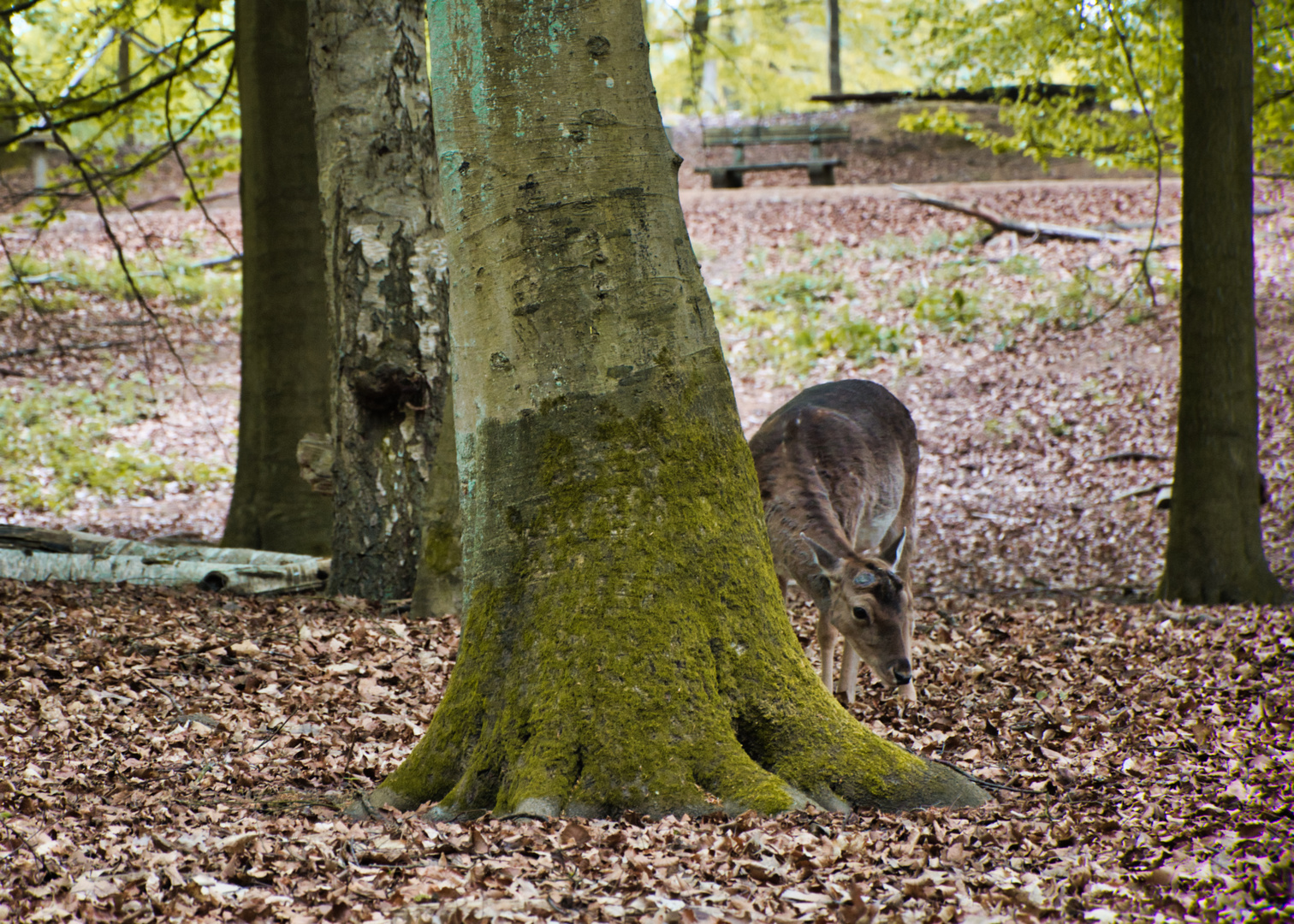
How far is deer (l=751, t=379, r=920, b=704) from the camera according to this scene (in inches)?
237

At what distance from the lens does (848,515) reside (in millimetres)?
7137

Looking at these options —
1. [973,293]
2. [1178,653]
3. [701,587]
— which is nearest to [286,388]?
[701,587]

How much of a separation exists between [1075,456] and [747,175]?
17.8 meters

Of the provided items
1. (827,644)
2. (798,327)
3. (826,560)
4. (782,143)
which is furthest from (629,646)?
(782,143)

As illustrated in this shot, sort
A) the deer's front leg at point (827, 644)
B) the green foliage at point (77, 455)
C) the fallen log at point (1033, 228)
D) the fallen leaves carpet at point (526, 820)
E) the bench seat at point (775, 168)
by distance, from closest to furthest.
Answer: the fallen leaves carpet at point (526, 820)
the deer's front leg at point (827, 644)
the green foliage at point (77, 455)
the fallen log at point (1033, 228)
the bench seat at point (775, 168)

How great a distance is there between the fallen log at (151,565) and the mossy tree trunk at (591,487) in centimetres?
433

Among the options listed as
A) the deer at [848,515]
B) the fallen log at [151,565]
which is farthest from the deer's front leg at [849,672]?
the fallen log at [151,565]

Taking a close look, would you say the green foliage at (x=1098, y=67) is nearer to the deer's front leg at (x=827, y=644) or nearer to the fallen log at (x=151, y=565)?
the deer's front leg at (x=827, y=644)

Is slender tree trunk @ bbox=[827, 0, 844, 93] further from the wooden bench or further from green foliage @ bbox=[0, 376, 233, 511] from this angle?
green foliage @ bbox=[0, 376, 233, 511]

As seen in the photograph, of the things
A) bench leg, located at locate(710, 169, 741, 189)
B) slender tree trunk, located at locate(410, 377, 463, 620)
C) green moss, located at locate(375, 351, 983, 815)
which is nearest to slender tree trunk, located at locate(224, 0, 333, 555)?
slender tree trunk, located at locate(410, 377, 463, 620)

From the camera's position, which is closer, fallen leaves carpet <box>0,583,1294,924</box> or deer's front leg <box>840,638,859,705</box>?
fallen leaves carpet <box>0,583,1294,924</box>

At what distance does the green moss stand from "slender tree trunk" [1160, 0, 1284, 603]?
655 cm

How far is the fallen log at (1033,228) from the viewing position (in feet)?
70.1

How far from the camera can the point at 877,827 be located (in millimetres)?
3553
